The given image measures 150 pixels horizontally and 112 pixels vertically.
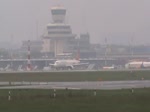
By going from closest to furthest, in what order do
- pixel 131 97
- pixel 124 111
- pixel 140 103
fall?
pixel 124 111
pixel 140 103
pixel 131 97

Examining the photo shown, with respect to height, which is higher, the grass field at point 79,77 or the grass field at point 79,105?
the grass field at point 79,105

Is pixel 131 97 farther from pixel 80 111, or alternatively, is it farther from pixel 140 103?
pixel 80 111

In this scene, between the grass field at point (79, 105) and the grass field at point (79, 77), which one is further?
the grass field at point (79, 77)

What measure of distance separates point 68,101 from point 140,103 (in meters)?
7.13

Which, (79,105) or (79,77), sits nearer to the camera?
(79,105)

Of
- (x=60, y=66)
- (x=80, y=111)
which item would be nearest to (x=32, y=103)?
(x=80, y=111)

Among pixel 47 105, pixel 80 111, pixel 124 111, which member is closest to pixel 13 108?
pixel 47 105

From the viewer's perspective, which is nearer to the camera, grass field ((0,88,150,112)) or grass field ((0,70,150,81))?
grass field ((0,88,150,112))

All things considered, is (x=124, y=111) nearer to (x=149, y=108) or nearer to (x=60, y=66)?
(x=149, y=108)

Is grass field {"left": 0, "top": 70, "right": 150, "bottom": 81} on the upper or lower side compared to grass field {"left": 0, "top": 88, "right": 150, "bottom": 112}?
lower

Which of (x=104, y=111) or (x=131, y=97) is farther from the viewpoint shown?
(x=131, y=97)

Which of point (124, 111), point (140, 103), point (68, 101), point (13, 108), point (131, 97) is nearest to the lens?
point (124, 111)

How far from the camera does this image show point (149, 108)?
34875mm

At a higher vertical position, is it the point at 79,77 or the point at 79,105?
the point at 79,105
